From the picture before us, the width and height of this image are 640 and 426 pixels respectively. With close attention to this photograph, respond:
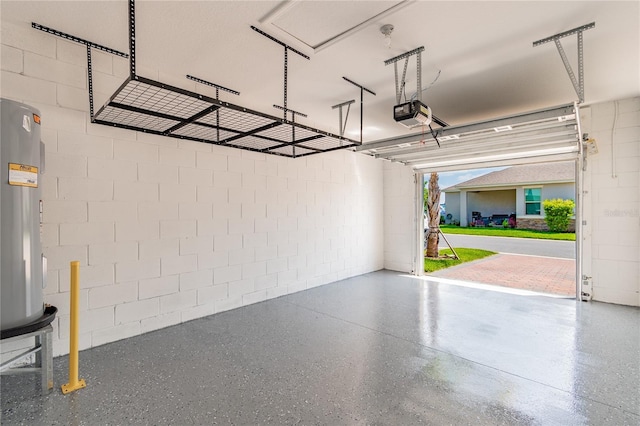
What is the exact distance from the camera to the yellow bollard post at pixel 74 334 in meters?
2.21

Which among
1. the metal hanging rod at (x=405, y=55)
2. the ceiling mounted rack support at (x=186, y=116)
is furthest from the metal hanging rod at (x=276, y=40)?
the metal hanging rod at (x=405, y=55)

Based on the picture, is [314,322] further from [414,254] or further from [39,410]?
[414,254]

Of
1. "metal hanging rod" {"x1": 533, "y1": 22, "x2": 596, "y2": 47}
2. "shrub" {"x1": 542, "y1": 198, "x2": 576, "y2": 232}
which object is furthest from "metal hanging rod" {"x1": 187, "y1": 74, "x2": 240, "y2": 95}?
"shrub" {"x1": 542, "y1": 198, "x2": 576, "y2": 232}

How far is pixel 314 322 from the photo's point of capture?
3.66 m

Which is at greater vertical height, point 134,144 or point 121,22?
point 121,22

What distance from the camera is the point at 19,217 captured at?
2.00 metres

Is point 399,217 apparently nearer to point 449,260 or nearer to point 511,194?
point 449,260

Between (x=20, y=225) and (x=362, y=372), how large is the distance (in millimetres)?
2769

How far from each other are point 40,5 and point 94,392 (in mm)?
2977

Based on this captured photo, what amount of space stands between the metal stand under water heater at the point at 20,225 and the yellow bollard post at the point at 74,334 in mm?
154

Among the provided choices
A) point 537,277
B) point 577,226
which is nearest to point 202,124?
point 577,226

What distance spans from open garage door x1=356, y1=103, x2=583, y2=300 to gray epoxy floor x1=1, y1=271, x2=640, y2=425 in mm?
2275

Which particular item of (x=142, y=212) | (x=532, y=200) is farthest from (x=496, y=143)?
(x=532, y=200)

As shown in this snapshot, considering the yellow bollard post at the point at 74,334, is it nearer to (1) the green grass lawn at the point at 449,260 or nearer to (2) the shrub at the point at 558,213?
(1) the green grass lawn at the point at 449,260
